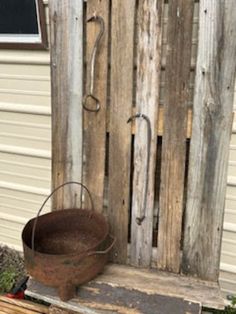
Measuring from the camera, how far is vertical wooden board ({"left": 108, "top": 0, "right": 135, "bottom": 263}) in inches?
77.3

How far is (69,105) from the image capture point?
85.7 inches

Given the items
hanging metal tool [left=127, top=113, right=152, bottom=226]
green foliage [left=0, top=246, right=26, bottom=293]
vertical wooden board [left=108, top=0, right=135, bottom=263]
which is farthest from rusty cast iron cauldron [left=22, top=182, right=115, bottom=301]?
green foliage [left=0, top=246, right=26, bottom=293]

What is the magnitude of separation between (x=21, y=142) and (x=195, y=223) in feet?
4.18

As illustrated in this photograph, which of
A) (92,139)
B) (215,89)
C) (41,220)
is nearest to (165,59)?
(215,89)

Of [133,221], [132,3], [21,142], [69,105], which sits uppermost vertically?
[132,3]

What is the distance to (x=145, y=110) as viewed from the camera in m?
2.02

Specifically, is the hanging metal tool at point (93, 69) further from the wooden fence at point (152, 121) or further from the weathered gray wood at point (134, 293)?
the weathered gray wood at point (134, 293)

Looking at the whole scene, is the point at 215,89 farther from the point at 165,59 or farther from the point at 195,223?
the point at 195,223

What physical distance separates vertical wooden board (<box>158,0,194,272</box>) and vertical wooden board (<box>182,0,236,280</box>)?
2.1 inches

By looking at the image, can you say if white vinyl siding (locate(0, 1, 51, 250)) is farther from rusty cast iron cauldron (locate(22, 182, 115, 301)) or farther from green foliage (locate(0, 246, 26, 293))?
rusty cast iron cauldron (locate(22, 182, 115, 301))

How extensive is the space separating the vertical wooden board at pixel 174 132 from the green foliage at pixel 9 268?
1083mm

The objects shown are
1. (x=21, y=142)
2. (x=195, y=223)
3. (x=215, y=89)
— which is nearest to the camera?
(x=215, y=89)

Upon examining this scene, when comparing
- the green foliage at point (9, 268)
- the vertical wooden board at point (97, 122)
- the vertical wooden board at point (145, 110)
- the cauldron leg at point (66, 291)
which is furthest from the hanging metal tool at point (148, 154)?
the green foliage at point (9, 268)

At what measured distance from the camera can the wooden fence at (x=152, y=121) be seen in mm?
1884
